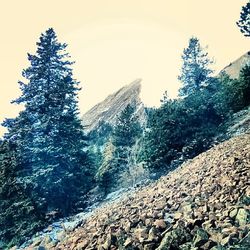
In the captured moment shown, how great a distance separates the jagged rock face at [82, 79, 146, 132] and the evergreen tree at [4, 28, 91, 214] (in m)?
39.6

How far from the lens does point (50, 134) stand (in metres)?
26.7

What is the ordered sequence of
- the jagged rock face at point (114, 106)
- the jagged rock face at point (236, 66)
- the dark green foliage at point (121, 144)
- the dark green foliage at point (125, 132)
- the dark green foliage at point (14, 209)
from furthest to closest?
the jagged rock face at point (236, 66)
the jagged rock face at point (114, 106)
the dark green foliage at point (125, 132)
the dark green foliage at point (121, 144)
the dark green foliage at point (14, 209)

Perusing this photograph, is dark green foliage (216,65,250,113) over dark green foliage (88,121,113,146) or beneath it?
beneath

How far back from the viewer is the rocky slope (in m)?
8.80

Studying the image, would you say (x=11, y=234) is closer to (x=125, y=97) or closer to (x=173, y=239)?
(x=173, y=239)

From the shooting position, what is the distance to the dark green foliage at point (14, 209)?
2312 centimetres

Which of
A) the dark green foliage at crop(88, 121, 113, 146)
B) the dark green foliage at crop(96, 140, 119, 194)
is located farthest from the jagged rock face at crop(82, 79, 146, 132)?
the dark green foliage at crop(96, 140, 119, 194)

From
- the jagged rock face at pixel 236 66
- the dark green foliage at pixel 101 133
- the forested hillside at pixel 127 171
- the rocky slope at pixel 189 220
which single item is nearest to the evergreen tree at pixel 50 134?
the forested hillside at pixel 127 171

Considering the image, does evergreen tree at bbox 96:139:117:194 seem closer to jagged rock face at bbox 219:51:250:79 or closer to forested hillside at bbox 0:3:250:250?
forested hillside at bbox 0:3:250:250

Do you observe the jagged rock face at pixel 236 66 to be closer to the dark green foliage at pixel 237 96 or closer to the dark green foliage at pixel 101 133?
the dark green foliage at pixel 101 133

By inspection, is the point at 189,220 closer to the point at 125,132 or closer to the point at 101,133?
the point at 125,132

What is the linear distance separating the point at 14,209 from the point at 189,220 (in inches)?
670

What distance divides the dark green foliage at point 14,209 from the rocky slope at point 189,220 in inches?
378

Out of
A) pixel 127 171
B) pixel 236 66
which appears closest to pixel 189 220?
pixel 127 171
